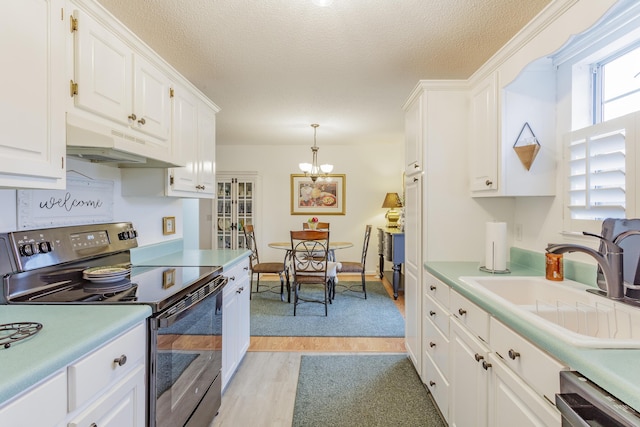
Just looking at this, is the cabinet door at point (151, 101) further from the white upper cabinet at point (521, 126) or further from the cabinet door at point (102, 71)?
the white upper cabinet at point (521, 126)

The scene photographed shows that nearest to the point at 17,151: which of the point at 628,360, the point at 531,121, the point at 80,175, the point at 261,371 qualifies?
the point at 80,175

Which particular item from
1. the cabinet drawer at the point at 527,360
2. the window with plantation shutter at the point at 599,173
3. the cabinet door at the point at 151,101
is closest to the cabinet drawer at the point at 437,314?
the cabinet drawer at the point at 527,360

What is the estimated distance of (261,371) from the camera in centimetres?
235

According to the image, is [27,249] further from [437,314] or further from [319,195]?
[319,195]

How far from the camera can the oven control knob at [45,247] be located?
136 cm

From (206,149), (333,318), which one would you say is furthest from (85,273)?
(333,318)

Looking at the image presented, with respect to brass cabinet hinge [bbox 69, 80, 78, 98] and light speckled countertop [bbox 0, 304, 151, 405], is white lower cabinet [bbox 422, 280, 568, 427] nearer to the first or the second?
light speckled countertop [bbox 0, 304, 151, 405]

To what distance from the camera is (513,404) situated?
107cm

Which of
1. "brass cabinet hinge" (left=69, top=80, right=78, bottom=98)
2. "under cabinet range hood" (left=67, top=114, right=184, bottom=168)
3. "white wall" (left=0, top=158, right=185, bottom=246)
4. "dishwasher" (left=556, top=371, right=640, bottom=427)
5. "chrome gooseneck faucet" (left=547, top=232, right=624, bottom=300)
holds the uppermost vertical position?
"brass cabinet hinge" (left=69, top=80, right=78, bottom=98)

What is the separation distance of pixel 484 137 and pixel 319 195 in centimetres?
384

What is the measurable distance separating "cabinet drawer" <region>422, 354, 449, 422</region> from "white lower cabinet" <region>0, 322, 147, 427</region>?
1475 mm

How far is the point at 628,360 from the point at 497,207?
4.81 ft

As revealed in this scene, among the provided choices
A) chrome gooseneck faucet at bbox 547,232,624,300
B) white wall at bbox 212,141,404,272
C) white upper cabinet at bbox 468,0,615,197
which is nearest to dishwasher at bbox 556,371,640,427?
chrome gooseneck faucet at bbox 547,232,624,300

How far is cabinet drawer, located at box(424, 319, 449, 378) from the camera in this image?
5.53 feet
